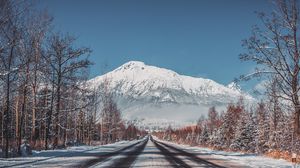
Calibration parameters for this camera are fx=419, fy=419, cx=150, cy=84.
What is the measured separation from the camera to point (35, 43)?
31469 mm

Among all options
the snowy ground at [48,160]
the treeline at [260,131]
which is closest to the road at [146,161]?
the snowy ground at [48,160]

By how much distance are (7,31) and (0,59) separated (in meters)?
1.84

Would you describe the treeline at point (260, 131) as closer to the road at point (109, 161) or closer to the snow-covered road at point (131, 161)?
the snow-covered road at point (131, 161)

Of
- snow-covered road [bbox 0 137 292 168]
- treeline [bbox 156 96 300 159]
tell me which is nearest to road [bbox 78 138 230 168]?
snow-covered road [bbox 0 137 292 168]

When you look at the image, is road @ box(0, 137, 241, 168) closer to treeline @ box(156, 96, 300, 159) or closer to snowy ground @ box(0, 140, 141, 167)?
snowy ground @ box(0, 140, 141, 167)

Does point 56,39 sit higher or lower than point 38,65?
higher

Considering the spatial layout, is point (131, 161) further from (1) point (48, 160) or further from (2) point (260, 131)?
(2) point (260, 131)

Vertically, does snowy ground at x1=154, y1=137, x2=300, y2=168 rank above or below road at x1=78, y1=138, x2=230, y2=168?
below

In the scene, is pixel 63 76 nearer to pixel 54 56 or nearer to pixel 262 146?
pixel 54 56

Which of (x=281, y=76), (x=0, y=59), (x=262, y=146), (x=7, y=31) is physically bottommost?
(x=262, y=146)

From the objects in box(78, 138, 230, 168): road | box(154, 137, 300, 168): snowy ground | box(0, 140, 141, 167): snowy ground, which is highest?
box(0, 140, 141, 167): snowy ground

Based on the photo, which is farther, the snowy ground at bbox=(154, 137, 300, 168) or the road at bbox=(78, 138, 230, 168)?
the snowy ground at bbox=(154, 137, 300, 168)

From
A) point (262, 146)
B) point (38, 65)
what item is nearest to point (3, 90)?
point (38, 65)

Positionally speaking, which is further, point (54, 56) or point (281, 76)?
point (54, 56)
